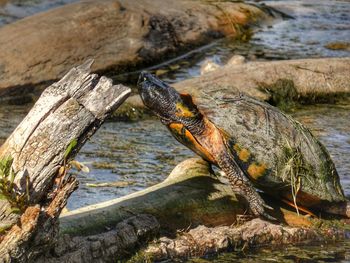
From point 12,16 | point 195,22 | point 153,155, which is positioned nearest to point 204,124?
point 153,155

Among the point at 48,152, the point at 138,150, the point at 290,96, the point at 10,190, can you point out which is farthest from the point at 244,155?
the point at 290,96

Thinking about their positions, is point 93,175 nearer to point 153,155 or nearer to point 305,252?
point 153,155

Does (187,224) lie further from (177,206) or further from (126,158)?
(126,158)

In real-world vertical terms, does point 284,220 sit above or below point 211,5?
above

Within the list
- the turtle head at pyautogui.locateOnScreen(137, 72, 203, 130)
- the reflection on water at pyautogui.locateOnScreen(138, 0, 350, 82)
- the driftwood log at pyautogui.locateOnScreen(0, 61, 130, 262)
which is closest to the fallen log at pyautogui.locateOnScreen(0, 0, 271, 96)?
the reflection on water at pyautogui.locateOnScreen(138, 0, 350, 82)

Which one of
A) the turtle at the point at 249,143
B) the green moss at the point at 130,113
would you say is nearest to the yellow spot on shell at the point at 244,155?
the turtle at the point at 249,143

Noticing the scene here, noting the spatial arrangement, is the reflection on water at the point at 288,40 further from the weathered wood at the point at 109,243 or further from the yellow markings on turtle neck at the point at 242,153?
the weathered wood at the point at 109,243

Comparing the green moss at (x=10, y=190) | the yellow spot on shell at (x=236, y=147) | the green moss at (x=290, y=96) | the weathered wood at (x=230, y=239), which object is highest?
the green moss at (x=10, y=190)
